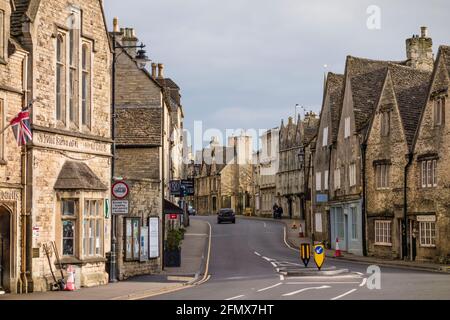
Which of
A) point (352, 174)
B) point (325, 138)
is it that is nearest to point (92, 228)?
point (352, 174)

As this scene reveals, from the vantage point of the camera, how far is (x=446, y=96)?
1705 inches

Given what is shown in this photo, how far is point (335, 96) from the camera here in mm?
61281

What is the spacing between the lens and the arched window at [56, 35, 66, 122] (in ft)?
93.6

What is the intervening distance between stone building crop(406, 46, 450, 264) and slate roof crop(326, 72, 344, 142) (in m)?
13.4

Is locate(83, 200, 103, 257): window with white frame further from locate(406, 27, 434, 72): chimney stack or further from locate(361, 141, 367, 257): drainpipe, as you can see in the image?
locate(406, 27, 434, 72): chimney stack

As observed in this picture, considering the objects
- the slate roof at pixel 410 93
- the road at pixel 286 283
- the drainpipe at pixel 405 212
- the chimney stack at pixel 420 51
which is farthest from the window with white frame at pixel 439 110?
the chimney stack at pixel 420 51

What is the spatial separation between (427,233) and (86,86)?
22.1 m

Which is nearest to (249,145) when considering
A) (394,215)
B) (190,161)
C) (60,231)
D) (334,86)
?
(190,161)

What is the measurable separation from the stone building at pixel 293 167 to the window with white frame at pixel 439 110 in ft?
167

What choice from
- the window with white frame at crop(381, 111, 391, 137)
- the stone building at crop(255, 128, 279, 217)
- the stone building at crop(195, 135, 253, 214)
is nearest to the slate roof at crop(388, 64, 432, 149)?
the window with white frame at crop(381, 111, 391, 137)

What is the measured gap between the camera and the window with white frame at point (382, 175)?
49750 mm

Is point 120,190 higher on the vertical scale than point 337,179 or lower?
lower

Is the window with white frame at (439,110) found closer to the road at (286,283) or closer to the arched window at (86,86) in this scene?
the road at (286,283)

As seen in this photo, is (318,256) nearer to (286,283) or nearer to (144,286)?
(286,283)
